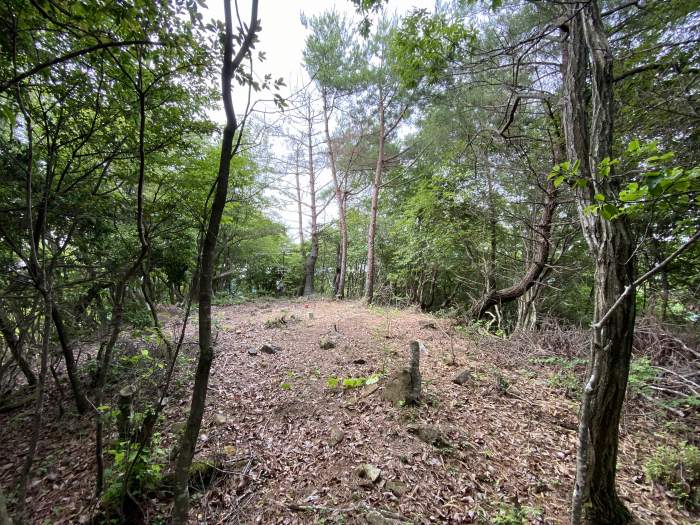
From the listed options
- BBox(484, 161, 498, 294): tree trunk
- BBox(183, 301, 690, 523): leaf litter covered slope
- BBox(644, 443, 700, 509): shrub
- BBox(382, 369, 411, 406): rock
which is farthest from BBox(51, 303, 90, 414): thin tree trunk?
BBox(484, 161, 498, 294): tree trunk

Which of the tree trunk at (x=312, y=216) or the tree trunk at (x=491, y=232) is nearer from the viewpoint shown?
the tree trunk at (x=491, y=232)

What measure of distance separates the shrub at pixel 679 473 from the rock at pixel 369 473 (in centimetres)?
219

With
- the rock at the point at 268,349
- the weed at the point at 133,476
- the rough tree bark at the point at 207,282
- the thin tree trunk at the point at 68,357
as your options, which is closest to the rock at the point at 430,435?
the rough tree bark at the point at 207,282

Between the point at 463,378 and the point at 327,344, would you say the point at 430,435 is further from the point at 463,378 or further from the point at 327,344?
the point at 327,344

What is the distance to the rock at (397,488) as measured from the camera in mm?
2066

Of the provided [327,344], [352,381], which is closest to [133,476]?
[352,381]

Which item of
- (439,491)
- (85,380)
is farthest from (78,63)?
(439,491)

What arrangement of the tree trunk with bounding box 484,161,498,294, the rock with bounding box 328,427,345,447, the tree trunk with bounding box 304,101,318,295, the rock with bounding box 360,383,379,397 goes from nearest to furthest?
1. the rock with bounding box 328,427,345,447
2. the rock with bounding box 360,383,379,397
3. the tree trunk with bounding box 484,161,498,294
4. the tree trunk with bounding box 304,101,318,295

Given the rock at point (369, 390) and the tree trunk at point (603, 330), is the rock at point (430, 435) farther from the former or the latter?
the tree trunk at point (603, 330)

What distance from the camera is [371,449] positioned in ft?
8.07

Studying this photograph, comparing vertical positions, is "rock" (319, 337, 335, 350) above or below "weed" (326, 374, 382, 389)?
above

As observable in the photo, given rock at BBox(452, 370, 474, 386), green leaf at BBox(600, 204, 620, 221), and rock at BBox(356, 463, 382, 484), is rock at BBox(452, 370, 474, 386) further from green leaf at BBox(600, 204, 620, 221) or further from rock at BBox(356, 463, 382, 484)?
green leaf at BBox(600, 204, 620, 221)

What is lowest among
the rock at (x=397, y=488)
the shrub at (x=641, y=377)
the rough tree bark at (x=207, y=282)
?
the rock at (x=397, y=488)

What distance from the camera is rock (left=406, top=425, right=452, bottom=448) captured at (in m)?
2.48
